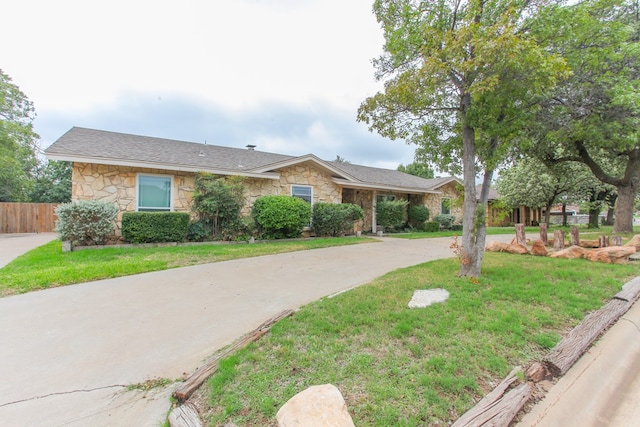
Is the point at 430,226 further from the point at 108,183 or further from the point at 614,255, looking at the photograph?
the point at 108,183

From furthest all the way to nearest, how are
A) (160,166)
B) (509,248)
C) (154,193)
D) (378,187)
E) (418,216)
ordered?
1. (418,216)
2. (378,187)
3. (154,193)
4. (160,166)
5. (509,248)

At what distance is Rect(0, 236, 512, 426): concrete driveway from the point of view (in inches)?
85.7

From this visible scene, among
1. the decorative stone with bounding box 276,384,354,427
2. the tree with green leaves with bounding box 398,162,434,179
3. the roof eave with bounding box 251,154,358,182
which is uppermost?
the tree with green leaves with bounding box 398,162,434,179

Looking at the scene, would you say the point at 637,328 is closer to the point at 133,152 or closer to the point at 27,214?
the point at 133,152

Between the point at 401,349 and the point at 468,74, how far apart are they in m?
4.68

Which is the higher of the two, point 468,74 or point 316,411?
point 468,74

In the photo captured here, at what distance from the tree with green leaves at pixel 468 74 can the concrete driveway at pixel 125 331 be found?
9.71ft

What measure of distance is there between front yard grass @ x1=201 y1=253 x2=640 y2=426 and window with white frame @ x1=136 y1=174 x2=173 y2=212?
8.26 metres

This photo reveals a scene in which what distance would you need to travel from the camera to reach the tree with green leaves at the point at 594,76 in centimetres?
499

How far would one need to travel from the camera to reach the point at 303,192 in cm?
1270

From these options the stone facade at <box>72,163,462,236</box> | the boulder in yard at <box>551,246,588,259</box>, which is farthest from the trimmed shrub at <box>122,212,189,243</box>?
the boulder in yard at <box>551,246,588,259</box>

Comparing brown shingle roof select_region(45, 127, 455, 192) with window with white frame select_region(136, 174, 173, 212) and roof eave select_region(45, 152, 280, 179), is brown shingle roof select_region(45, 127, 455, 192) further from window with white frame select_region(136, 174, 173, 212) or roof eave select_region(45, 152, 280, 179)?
window with white frame select_region(136, 174, 173, 212)

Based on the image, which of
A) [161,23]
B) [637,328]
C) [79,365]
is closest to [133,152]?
[161,23]

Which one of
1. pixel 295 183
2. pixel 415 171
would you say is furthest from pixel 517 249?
pixel 415 171
